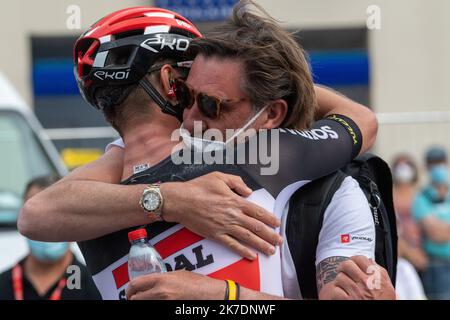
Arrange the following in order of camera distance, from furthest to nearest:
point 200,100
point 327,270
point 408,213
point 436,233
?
1. point 408,213
2. point 436,233
3. point 200,100
4. point 327,270

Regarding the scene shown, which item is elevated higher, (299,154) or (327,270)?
(299,154)

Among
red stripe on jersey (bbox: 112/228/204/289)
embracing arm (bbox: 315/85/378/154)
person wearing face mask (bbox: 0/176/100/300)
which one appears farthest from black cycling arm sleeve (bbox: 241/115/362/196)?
person wearing face mask (bbox: 0/176/100/300)

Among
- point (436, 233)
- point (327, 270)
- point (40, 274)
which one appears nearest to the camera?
point (327, 270)

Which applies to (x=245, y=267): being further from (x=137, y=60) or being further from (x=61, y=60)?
(x=61, y=60)

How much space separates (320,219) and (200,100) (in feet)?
1.60

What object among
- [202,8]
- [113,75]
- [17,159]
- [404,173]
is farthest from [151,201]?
[202,8]

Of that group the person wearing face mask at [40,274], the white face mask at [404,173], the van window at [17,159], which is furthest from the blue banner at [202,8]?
the person wearing face mask at [40,274]

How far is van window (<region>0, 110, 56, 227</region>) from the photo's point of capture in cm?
745

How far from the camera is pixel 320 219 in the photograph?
280 cm

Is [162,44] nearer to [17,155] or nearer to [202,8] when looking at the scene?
[17,155]

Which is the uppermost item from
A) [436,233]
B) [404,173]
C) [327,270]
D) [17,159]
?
[327,270]

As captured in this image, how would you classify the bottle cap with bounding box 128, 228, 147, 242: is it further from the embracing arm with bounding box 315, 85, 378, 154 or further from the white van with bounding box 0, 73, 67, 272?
the white van with bounding box 0, 73, 67, 272

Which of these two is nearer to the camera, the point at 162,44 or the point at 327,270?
the point at 327,270

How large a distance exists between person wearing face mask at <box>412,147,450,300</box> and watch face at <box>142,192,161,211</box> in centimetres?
617
